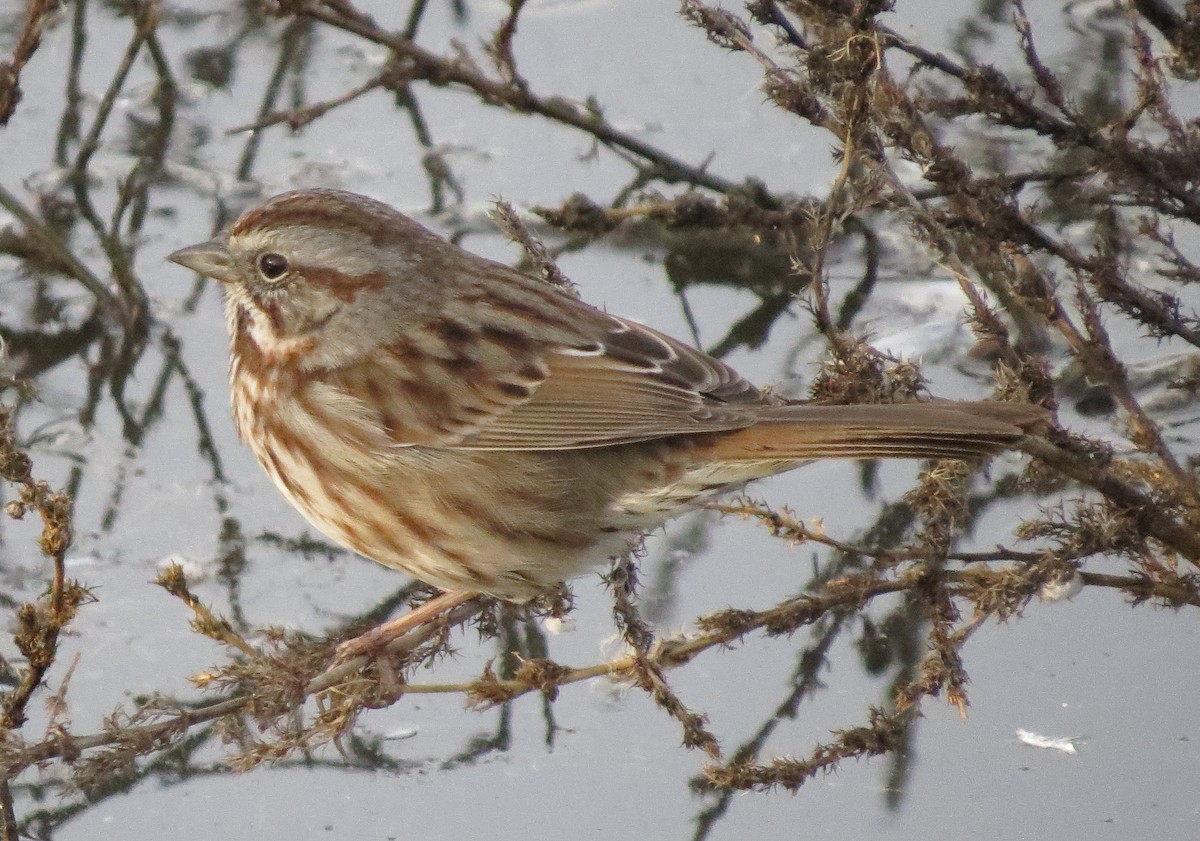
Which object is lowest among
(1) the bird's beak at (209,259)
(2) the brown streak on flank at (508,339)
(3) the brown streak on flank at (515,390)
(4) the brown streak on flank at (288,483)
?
(4) the brown streak on flank at (288,483)

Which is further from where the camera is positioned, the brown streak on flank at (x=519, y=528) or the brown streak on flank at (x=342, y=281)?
the brown streak on flank at (x=342, y=281)

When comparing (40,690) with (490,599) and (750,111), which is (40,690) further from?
(750,111)

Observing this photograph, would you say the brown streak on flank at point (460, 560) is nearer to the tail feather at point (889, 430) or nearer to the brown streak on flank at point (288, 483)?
the brown streak on flank at point (288, 483)

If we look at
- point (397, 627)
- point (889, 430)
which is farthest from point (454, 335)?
point (889, 430)

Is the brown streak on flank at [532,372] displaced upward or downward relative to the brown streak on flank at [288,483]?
upward

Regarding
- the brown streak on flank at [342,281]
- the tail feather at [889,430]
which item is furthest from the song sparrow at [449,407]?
the tail feather at [889,430]

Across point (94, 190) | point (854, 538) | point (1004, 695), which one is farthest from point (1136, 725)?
point (94, 190)
